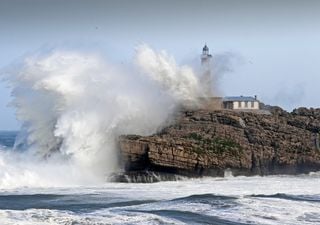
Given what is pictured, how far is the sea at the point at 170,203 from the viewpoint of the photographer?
991 inches

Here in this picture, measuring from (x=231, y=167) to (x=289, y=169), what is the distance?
382cm

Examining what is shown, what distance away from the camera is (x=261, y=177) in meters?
41.2

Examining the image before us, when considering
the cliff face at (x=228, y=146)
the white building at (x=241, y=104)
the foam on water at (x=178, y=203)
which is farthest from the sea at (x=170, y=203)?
the white building at (x=241, y=104)

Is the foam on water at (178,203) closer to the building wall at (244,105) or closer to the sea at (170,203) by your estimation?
the sea at (170,203)

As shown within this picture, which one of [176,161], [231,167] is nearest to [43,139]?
[176,161]

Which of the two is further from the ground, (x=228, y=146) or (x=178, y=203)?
(x=228, y=146)

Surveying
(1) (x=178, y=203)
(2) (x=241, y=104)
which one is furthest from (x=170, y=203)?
(2) (x=241, y=104)

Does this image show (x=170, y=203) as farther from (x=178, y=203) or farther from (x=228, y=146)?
(x=228, y=146)

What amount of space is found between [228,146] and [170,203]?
1290 cm

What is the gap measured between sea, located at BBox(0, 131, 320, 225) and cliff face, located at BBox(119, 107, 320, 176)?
128 cm

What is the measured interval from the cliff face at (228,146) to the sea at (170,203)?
1.28 m

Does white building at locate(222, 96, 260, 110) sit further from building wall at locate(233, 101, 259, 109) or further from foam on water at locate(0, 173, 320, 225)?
foam on water at locate(0, 173, 320, 225)

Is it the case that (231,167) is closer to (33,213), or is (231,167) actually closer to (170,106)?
(170,106)

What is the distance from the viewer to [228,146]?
1640 inches
